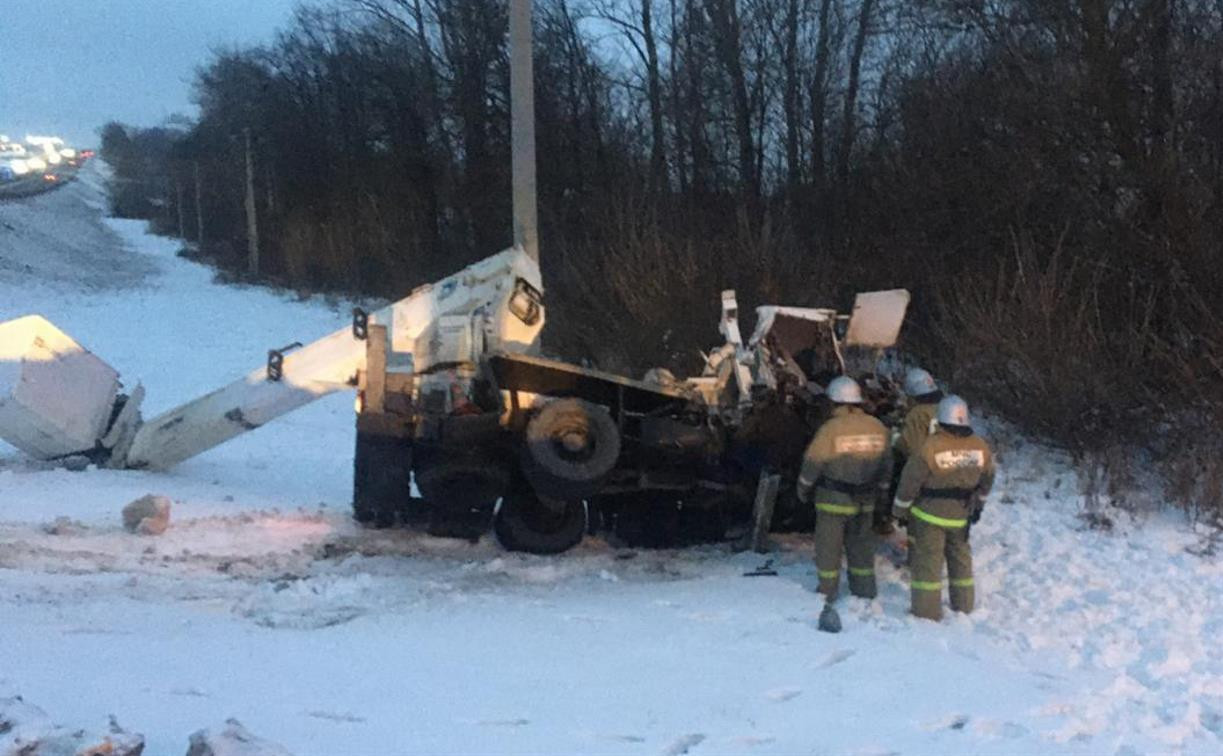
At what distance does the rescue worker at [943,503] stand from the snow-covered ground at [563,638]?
0.22 metres

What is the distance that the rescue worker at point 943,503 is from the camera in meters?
6.93

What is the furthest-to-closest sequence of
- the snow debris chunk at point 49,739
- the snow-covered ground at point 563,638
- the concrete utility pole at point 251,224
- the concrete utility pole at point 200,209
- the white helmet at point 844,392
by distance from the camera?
the concrete utility pole at point 200,209, the concrete utility pole at point 251,224, the white helmet at point 844,392, the snow-covered ground at point 563,638, the snow debris chunk at point 49,739

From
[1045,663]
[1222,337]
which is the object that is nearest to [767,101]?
[1222,337]

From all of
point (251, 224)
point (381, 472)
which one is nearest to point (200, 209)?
point (251, 224)

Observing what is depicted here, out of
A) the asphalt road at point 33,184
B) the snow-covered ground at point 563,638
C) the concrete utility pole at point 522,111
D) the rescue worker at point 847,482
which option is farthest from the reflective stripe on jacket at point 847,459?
the asphalt road at point 33,184

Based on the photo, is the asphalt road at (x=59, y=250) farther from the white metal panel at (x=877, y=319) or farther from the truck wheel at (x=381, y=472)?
the white metal panel at (x=877, y=319)

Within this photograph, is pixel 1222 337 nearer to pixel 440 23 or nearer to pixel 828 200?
pixel 828 200

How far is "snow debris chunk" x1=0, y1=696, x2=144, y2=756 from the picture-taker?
3609 mm

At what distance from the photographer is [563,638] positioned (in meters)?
6.21

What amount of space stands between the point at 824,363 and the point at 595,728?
188 inches

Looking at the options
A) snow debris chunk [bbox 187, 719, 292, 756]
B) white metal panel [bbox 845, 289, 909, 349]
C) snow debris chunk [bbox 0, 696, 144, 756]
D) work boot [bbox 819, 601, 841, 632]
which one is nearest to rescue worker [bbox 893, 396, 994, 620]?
work boot [bbox 819, 601, 841, 632]

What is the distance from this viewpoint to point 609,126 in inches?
1190

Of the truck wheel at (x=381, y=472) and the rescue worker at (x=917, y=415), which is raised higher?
the rescue worker at (x=917, y=415)

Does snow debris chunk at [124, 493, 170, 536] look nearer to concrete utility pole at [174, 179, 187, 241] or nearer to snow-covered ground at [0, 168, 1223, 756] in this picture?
snow-covered ground at [0, 168, 1223, 756]
